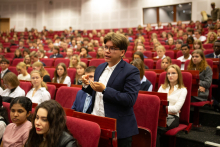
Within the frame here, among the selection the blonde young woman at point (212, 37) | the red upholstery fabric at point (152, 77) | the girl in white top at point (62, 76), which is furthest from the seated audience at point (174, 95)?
the blonde young woman at point (212, 37)

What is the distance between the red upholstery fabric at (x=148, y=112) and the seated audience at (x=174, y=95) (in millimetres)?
68

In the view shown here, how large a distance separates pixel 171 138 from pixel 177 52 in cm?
77

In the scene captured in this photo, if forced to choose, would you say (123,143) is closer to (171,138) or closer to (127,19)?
(171,138)

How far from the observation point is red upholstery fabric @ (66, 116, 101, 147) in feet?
0.97

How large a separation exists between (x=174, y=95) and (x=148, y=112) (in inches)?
6.0

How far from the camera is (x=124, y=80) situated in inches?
12.3

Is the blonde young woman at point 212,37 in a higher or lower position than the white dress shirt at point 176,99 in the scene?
higher

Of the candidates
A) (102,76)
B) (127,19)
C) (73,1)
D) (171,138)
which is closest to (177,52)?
(171,138)

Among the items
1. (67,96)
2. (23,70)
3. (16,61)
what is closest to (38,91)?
(67,96)

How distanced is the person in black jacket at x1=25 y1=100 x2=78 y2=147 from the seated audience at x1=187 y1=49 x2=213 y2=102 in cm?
51

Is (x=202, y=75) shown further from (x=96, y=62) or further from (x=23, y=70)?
(x=23, y=70)

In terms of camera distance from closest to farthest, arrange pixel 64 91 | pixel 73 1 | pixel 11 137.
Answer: pixel 11 137
pixel 64 91
pixel 73 1

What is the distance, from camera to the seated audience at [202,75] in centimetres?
69

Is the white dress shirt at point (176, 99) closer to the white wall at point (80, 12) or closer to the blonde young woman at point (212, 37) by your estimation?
the blonde young woman at point (212, 37)
